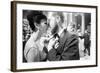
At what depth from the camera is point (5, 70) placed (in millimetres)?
1636

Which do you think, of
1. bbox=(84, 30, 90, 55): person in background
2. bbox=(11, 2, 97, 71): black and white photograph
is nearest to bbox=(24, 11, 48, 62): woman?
bbox=(11, 2, 97, 71): black and white photograph

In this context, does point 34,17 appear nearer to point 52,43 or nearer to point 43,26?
point 43,26

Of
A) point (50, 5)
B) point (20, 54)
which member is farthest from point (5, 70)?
point (50, 5)

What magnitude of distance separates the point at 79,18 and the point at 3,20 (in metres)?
0.64

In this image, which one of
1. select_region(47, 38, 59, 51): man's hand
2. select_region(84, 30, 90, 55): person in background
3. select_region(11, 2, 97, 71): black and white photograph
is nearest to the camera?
select_region(11, 2, 97, 71): black and white photograph

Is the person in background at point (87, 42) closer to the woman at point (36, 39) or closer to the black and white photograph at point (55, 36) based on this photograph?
the black and white photograph at point (55, 36)

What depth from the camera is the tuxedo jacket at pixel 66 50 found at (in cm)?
180

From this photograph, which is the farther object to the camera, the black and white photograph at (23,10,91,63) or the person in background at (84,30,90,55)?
the person in background at (84,30,90,55)

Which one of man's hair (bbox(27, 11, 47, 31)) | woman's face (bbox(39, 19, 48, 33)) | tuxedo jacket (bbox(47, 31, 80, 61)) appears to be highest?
man's hair (bbox(27, 11, 47, 31))

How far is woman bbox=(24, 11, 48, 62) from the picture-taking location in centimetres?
172

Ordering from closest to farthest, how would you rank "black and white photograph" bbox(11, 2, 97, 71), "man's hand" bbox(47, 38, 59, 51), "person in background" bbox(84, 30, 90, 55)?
"black and white photograph" bbox(11, 2, 97, 71) → "man's hand" bbox(47, 38, 59, 51) → "person in background" bbox(84, 30, 90, 55)

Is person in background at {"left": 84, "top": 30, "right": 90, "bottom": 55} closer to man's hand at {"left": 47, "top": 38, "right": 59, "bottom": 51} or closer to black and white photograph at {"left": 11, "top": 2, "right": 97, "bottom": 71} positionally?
black and white photograph at {"left": 11, "top": 2, "right": 97, "bottom": 71}

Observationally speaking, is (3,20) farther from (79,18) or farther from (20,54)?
(79,18)

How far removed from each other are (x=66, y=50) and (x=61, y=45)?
0.06 m
